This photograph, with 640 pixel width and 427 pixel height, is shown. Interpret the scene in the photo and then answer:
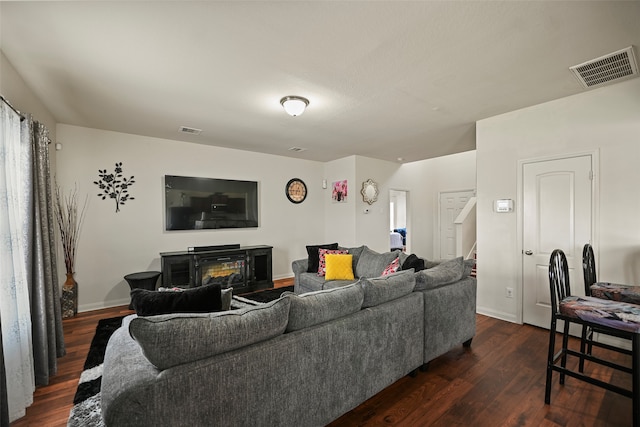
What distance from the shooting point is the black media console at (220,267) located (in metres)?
4.24

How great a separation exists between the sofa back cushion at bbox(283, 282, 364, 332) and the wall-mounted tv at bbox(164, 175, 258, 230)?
3.60 metres

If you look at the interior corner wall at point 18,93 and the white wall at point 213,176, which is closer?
the interior corner wall at point 18,93

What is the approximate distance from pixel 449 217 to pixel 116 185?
22.6 ft

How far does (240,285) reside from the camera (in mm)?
4738

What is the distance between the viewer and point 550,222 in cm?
323

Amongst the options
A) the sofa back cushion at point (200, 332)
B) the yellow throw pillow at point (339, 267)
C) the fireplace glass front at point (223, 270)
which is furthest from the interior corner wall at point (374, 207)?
the sofa back cushion at point (200, 332)

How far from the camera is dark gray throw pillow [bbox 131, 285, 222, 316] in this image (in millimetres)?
1575

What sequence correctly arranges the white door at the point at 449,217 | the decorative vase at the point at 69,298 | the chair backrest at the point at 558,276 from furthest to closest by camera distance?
the white door at the point at 449,217 → the decorative vase at the point at 69,298 → the chair backrest at the point at 558,276

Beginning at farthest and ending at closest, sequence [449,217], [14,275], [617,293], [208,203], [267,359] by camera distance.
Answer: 1. [449,217]
2. [208,203]
3. [617,293]
4. [14,275]
5. [267,359]

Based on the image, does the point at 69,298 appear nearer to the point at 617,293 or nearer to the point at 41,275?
the point at 41,275

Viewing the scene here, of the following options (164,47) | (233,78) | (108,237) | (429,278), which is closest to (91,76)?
(164,47)

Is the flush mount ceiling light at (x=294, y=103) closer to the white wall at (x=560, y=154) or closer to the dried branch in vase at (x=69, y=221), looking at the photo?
the white wall at (x=560, y=154)

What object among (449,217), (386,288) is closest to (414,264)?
→ (386,288)

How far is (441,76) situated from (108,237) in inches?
185
